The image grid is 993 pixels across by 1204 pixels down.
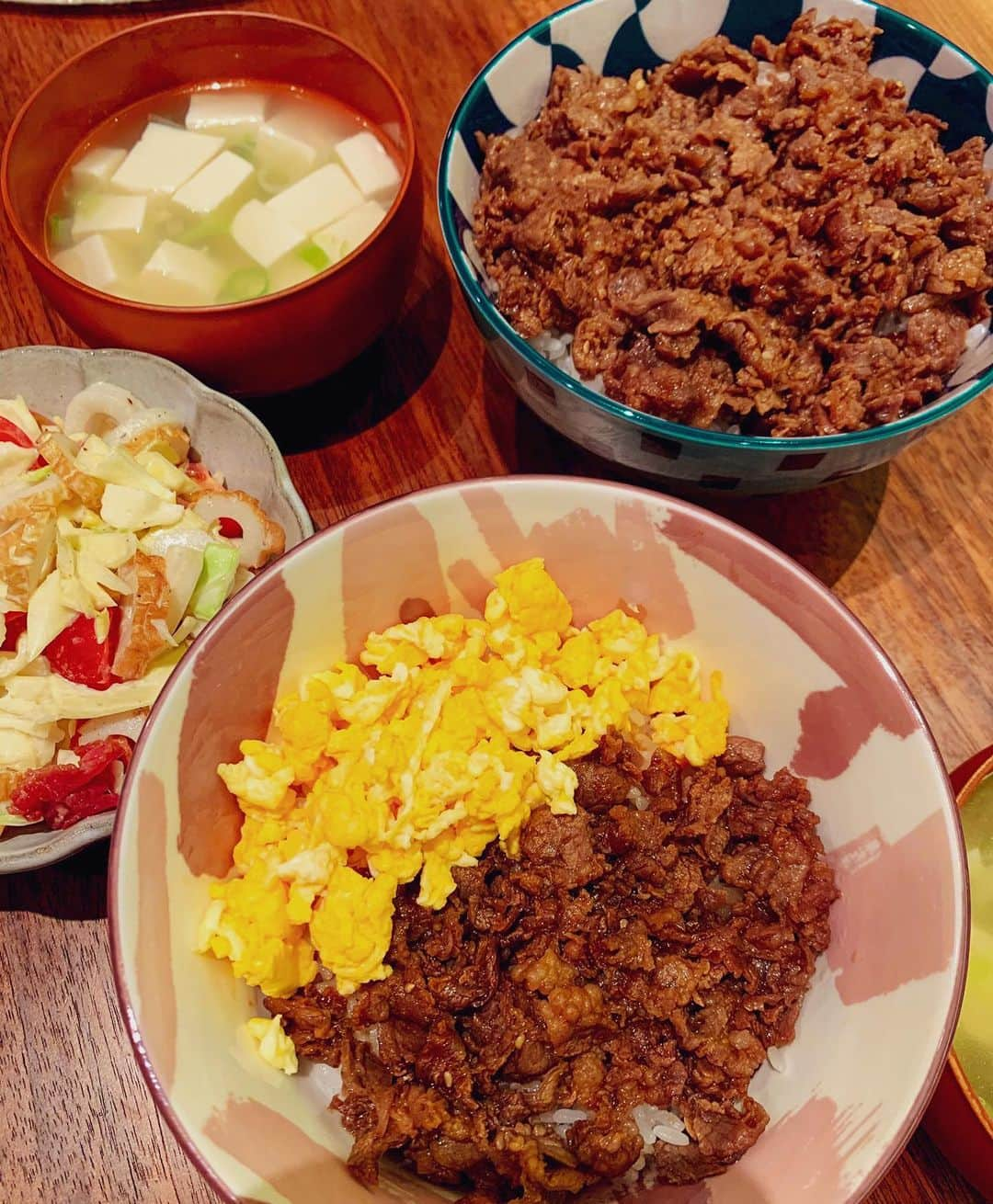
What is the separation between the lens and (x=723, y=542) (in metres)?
1.28

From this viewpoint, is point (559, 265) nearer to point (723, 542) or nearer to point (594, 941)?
point (723, 542)

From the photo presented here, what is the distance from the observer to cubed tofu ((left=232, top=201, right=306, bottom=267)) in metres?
1.85

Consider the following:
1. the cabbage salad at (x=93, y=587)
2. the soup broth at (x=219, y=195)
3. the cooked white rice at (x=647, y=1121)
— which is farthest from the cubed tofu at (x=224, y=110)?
the cooked white rice at (x=647, y=1121)

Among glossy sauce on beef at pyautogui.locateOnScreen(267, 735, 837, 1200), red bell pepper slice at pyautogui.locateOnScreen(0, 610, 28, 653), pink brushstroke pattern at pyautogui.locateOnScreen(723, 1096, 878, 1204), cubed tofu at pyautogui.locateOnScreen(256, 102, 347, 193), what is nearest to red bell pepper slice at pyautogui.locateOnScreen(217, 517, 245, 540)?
red bell pepper slice at pyautogui.locateOnScreen(0, 610, 28, 653)

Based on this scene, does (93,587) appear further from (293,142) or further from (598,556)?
(293,142)

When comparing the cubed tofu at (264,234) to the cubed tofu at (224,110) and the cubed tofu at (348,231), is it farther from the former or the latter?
the cubed tofu at (224,110)

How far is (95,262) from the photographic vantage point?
183 centimetres

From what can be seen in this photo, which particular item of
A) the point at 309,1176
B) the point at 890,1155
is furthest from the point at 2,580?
the point at 890,1155

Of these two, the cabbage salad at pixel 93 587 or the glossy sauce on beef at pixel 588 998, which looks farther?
the cabbage salad at pixel 93 587

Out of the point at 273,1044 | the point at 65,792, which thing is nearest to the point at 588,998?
the point at 273,1044

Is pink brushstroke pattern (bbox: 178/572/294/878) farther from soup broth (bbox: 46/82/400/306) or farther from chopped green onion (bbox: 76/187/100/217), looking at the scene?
chopped green onion (bbox: 76/187/100/217)

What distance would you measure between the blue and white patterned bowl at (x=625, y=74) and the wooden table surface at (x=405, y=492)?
0.35 m

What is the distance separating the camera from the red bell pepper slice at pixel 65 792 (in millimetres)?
1379

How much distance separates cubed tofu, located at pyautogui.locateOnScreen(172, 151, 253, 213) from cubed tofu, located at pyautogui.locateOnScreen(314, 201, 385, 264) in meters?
0.22
